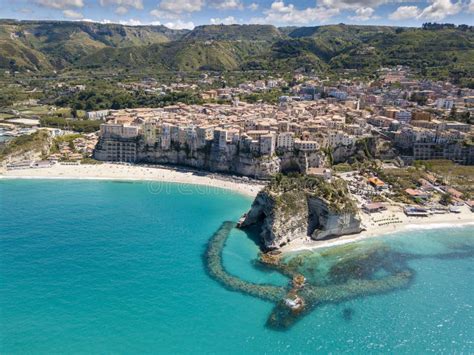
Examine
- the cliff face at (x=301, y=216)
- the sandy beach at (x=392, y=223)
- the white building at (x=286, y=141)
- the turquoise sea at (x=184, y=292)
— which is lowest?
the turquoise sea at (x=184, y=292)

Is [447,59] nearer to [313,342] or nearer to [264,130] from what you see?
[264,130]

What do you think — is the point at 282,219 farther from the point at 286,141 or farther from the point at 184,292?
the point at 286,141

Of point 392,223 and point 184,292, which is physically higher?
point 392,223

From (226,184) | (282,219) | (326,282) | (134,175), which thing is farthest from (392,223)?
(134,175)

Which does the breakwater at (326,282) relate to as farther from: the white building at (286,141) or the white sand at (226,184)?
the white building at (286,141)

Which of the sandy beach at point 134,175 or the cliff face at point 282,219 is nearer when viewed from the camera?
the cliff face at point 282,219

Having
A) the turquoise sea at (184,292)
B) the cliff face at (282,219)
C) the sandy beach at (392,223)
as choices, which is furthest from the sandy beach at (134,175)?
the sandy beach at (392,223)

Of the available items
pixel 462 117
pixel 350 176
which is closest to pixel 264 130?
pixel 350 176
